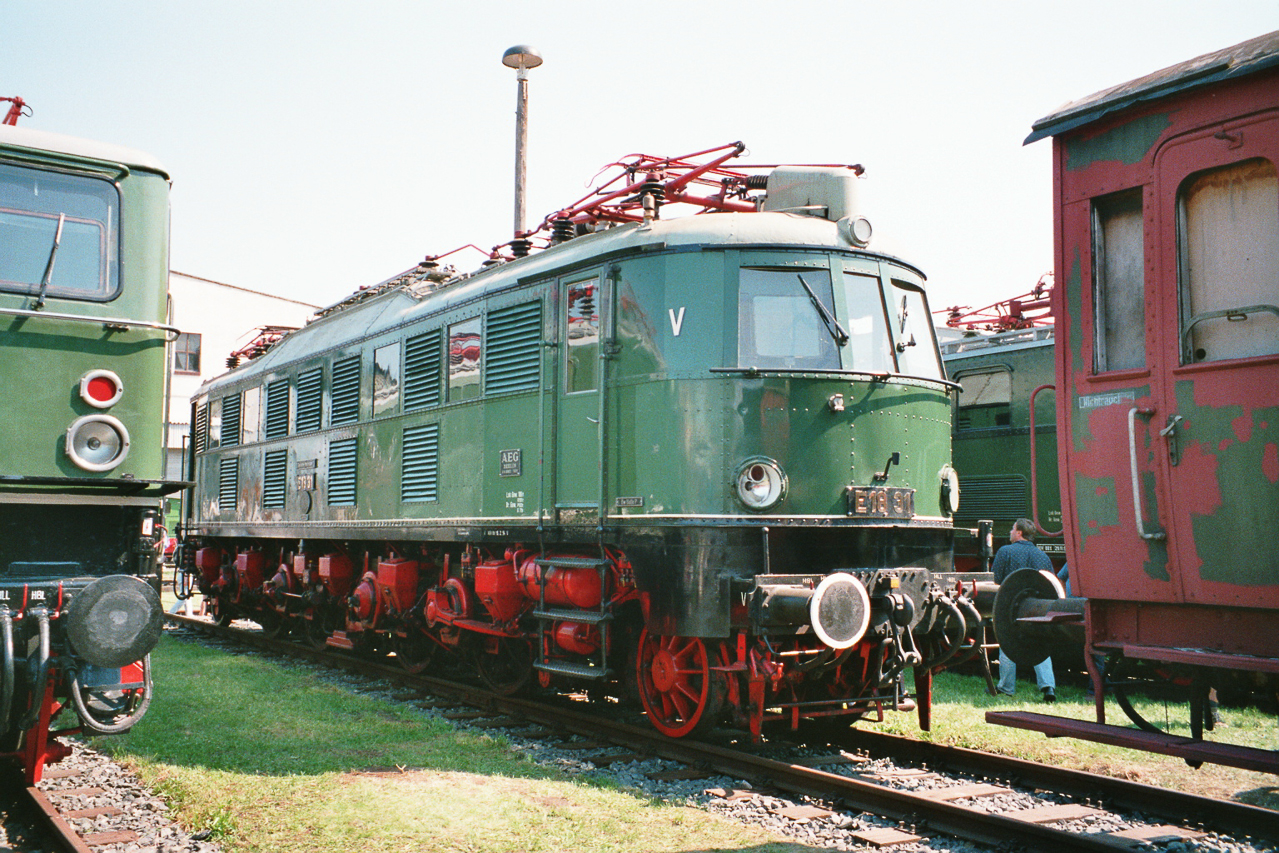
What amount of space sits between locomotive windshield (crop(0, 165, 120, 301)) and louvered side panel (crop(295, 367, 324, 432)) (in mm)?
6753

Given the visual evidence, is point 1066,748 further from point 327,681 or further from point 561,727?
point 327,681

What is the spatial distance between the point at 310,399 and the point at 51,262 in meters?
7.38

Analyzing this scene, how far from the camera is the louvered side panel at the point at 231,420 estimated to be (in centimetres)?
1576

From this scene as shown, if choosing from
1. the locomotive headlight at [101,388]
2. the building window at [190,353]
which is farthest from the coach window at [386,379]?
the building window at [190,353]

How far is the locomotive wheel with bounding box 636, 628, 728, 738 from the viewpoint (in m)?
7.47

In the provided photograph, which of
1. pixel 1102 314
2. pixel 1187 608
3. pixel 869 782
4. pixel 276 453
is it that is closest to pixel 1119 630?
pixel 1187 608

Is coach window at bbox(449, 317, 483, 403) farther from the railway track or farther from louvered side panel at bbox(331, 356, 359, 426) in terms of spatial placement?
the railway track

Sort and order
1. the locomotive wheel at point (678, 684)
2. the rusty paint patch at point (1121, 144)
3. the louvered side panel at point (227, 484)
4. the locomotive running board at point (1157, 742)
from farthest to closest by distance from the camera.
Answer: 1. the louvered side panel at point (227, 484)
2. the locomotive wheel at point (678, 684)
3. the rusty paint patch at point (1121, 144)
4. the locomotive running board at point (1157, 742)

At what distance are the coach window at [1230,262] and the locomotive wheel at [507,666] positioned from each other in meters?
6.55

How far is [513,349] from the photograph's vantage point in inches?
365

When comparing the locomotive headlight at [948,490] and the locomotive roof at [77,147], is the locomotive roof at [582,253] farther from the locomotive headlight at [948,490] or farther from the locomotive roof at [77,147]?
the locomotive roof at [77,147]

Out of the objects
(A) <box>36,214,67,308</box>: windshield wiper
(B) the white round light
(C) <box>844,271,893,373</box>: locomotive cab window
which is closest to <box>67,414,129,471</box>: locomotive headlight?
(A) <box>36,214,67,308</box>: windshield wiper

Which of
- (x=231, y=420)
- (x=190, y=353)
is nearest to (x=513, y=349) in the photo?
(x=231, y=420)

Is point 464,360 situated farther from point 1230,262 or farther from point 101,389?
point 1230,262
